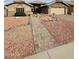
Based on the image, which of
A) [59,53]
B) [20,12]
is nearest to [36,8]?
[20,12]

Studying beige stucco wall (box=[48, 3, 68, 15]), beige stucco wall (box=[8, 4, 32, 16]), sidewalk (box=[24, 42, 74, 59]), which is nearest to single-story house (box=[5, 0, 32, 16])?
beige stucco wall (box=[8, 4, 32, 16])

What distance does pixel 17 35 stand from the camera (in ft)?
5.24

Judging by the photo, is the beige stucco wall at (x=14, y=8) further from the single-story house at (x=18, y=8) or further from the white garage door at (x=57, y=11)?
the white garage door at (x=57, y=11)

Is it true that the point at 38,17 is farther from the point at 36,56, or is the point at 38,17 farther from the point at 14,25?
the point at 36,56

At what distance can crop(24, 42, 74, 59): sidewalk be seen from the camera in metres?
1.62

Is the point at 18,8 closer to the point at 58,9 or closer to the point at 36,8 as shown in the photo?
the point at 36,8

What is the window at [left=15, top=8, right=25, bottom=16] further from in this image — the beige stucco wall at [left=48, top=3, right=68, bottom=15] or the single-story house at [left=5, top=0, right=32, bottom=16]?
the beige stucco wall at [left=48, top=3, right=68, bottom=15]

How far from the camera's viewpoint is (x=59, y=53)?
1651 millimetres

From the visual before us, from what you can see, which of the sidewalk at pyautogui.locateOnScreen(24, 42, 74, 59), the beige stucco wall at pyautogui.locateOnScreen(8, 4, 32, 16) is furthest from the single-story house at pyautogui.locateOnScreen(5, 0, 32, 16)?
the sidewalk at pyautogui.locateOnScreen(24, 42, 74, 59)

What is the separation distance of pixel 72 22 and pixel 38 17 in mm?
350

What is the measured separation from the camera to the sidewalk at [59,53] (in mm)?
1617

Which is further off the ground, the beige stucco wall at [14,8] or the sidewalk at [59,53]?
the beige stucco wall at [14,8]

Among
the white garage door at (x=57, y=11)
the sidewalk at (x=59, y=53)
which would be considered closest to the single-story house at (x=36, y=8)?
the white garage door at (x=57, y=11)

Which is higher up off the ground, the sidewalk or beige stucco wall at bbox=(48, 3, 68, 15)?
beige stucco wall at bbox=(48, 3, 68, 15)
